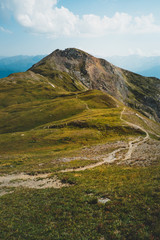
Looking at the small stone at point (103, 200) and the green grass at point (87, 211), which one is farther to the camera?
the small stone at point (103, 200)

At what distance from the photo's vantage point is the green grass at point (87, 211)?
14.2 m

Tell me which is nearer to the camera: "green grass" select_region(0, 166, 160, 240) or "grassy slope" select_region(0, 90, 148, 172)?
"green grass" select_region(0, 166, 160, 240)

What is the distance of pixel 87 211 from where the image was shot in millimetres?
17281

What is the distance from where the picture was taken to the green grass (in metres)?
14.2

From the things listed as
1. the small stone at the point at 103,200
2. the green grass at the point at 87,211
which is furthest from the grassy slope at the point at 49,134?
the small stone at the point at 103,200

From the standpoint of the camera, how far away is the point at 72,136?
66000 millimetres

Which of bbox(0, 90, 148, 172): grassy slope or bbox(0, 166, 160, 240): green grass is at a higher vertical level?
bbox(0, 166, 160, 240): green grass

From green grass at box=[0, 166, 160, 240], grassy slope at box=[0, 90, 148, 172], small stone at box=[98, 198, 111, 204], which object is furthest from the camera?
grassy slope at box=[0, 90, 148, 172]

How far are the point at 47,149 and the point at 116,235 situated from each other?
149 feet

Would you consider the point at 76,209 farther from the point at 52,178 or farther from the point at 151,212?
the point at 52,178

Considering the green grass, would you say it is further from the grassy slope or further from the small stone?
the grassy slope

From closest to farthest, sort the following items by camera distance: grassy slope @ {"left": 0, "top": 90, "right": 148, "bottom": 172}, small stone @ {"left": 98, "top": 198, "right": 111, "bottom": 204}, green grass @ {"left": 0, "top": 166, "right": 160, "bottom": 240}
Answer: green grass @ {"left": 0, "top": 166, "right": 160, "bottom": 240} < small stone @ {"left": 98, "top": 198, "right": 111, "bottom": 204} < grassy slope @ {"left": 0, "top": 90, "right": 148, "bottom": 172}

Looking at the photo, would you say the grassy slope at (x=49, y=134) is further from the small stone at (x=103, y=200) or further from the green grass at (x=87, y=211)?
the small stone at (x=103, y=200)

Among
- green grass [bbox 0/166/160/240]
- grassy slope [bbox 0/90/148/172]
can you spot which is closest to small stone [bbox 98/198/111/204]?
green grass [bbox 0/166/160/240]
